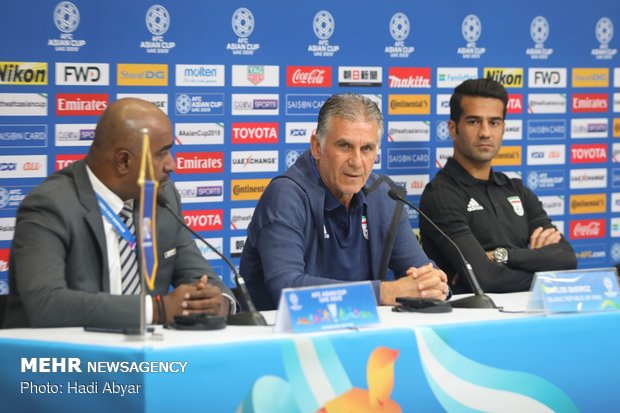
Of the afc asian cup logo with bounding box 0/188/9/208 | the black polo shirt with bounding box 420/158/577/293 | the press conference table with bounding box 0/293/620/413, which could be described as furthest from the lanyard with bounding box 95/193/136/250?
the black polo shirt with bounding box 420/158/577/293

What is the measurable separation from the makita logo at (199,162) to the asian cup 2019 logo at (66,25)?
70cm

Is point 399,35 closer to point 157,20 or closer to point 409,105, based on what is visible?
point 409,105

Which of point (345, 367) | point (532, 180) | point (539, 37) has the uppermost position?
point (539, 37)

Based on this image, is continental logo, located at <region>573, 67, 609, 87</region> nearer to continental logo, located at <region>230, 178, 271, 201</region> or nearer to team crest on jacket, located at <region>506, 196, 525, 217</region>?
team crest on jacket, located at <region>506, 196, 525, 217</region>

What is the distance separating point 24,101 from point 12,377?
2.03m

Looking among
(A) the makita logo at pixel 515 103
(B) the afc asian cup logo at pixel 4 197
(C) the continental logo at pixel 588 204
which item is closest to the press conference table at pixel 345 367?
(B) the afc asian cup logo at pixel 4 197

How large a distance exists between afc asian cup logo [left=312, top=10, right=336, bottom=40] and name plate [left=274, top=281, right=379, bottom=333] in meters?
2.46

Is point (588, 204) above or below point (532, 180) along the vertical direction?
below

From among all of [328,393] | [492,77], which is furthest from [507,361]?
[492,77]

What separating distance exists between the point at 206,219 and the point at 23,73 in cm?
110

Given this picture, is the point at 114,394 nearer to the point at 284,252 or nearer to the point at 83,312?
the point at 83,312

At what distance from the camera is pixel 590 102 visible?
18.4 ft

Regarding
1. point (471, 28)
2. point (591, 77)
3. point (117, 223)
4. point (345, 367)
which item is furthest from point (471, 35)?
point (345, 367)

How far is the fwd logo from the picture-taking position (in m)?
4.30
